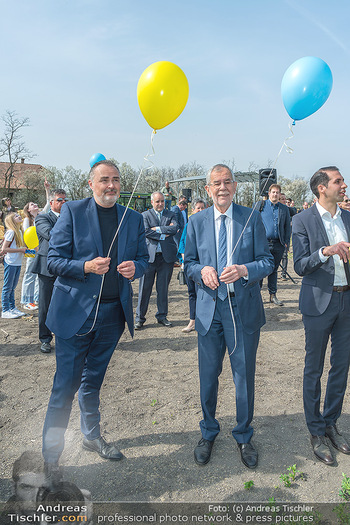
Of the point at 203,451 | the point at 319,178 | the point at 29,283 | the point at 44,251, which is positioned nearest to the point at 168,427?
the point at 203,451

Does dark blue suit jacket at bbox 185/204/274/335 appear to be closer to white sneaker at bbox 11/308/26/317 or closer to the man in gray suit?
the man in gray suit

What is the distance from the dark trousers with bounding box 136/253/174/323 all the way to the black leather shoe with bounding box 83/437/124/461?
316 cm

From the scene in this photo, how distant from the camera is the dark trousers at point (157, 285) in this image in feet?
19.9

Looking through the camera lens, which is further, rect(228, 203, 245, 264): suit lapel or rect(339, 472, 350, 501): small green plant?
rect(228, 203, 245, 264): suit lapel

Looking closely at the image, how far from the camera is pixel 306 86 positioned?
10.1 ft

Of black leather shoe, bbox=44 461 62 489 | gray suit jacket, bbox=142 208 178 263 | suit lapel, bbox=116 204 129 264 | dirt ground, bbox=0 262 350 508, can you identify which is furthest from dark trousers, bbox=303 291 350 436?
gray suit jacket, bbox=142 208 178 263

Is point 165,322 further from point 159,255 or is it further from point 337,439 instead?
point 337,439

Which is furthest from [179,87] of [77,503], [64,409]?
[77,503]

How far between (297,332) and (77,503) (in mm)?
4387

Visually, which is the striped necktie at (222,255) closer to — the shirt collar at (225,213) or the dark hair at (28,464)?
the shirt collar at (225,213)

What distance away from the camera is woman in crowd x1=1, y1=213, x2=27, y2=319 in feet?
21.2

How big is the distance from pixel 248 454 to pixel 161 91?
3009 millimetres

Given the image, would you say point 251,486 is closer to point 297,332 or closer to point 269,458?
point 269,458

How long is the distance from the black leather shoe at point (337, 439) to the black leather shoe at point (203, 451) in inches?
39.4
